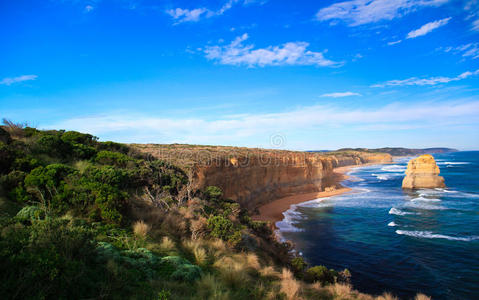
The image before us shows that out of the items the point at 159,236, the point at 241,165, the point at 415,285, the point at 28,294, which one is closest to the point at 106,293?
the point at 28,294

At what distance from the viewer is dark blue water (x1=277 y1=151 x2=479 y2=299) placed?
1309cm

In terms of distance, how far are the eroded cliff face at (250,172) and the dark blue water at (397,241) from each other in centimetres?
492

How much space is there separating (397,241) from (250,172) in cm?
1607

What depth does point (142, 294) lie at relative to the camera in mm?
4117

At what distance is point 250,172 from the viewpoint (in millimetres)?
30094

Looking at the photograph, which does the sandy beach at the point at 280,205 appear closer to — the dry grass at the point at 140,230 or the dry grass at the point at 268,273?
the dry grass at the point at 268,273

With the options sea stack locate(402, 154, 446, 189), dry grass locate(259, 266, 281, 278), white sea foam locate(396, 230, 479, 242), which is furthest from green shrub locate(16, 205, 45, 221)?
sea stack locate(402, 154, 446, 189)

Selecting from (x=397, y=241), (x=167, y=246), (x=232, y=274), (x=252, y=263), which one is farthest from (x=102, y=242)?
(x=397, y=241)

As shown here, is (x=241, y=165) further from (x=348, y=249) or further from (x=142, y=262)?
(x=142, y=262)

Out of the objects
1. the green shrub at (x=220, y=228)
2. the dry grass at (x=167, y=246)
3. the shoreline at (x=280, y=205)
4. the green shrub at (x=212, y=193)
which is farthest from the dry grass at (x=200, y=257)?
the shoreline at (x=280, y=205)

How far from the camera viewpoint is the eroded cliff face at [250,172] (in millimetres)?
23188

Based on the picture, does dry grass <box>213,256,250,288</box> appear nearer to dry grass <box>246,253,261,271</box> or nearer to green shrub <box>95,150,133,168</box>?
dry grass <box>246,253,261,271</box>

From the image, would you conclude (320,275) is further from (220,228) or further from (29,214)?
(29,214)

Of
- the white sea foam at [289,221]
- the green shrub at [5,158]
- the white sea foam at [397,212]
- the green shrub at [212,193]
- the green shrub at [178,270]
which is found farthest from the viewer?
the white sea foam at [397,212]
